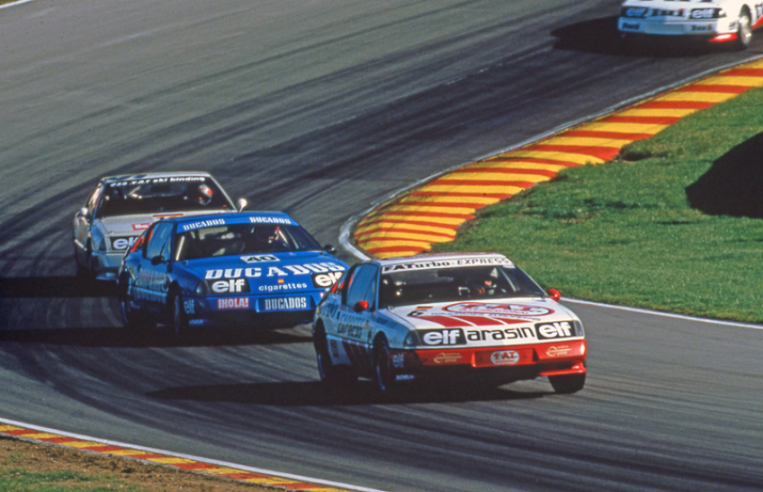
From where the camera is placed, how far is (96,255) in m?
18.6

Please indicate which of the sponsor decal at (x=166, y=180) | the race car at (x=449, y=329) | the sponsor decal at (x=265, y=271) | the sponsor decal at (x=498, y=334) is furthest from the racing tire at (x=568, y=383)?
the sponsor decal at (x=166, y=180)

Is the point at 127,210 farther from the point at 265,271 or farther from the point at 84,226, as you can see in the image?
the point at 265,271

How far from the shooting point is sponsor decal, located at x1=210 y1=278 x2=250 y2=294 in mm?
14023

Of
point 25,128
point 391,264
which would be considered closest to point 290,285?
point 391,264

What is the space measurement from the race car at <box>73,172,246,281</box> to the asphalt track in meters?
0.56

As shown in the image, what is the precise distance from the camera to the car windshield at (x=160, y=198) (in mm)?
19281

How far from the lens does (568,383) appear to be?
10797 millimetres

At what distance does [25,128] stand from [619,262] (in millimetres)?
17410

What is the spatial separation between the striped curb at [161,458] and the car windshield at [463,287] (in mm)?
2788

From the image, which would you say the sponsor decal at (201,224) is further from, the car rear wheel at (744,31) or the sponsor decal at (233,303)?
the car rear wheel at (744,31)

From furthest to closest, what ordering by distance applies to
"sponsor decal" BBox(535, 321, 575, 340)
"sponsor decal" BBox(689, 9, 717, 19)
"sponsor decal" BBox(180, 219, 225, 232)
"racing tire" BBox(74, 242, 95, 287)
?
"sponsor decal" BBox(689, 9, 717, 19)
"racing tire" BBox(74, 242, 95, 287)
"sponsor decal" BBox(180, 219, 225, 232)
"sponsor decal" BBox(535, 321, 575, 340)

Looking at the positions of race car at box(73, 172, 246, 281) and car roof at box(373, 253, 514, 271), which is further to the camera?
race car at box(73, 172, 246, 281)

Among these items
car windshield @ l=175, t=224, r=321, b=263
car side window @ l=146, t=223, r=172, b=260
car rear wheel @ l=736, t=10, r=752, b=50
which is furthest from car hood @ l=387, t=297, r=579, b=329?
car rear wheel @ l=736, t=10, r=752, b=50

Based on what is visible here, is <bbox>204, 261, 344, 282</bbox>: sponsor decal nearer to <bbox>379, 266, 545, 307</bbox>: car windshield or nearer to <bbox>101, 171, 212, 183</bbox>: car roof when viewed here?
<bbox>379, 266, 545, 307</bbox>: car windshield
